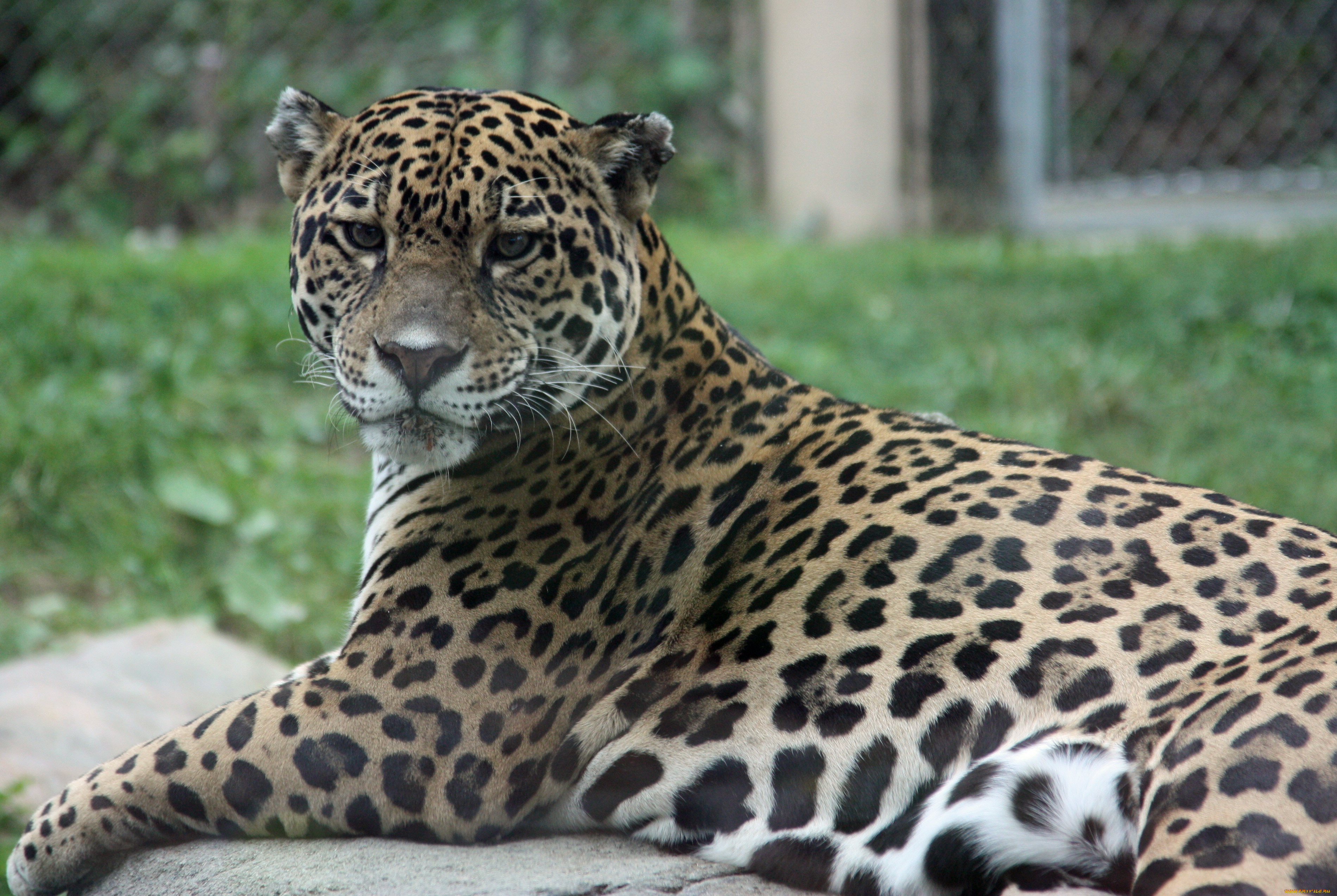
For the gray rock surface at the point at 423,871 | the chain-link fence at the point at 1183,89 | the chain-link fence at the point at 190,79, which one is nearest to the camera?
the gray rock surface at the point at 423,871

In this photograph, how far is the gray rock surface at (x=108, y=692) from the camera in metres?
5.14

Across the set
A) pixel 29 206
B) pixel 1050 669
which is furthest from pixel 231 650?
pixel 29 206

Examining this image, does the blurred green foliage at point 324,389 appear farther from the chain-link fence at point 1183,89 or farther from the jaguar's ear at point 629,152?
the chain-link fence at point 1183,89

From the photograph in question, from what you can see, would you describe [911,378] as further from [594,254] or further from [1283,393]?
[594,254]

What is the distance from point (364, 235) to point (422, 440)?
58cm

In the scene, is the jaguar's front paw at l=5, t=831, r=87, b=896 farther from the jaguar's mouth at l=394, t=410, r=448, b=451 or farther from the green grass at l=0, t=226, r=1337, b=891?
the jaguar's mouth at l=394, t=410, r=448, b=451

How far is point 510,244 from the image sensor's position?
3.72 meters

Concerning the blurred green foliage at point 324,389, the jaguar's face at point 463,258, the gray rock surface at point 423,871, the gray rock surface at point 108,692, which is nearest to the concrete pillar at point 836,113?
the blurred green foliage at point 324,389

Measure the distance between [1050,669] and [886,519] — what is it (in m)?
0.63

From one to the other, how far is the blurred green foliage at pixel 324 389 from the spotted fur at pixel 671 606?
2157 mm

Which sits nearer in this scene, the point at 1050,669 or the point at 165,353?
the point at 1050,669

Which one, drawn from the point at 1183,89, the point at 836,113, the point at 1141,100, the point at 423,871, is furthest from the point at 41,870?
the point at 1183,89

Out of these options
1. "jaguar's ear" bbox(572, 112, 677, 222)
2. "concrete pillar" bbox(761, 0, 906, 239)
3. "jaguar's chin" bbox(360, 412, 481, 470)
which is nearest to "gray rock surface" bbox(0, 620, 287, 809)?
"jaguar's chin" bbox(360, 412, 481, 470)

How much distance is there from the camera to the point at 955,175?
14.1 meters
